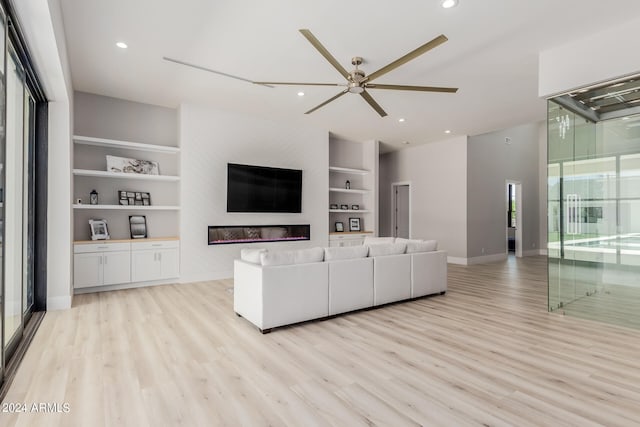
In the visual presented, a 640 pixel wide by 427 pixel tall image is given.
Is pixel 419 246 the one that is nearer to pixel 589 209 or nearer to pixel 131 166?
pixel 589 209

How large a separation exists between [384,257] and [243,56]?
2.91 meters

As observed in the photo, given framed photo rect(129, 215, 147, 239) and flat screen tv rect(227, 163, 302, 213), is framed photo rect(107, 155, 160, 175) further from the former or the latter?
flat screen tv rect(227, 163, 302, 213)

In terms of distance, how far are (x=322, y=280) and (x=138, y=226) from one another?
3.64 m

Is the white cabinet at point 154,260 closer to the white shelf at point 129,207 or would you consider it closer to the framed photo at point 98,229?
the framed photo at point 98,229

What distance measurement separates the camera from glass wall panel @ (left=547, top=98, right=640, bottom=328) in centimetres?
379

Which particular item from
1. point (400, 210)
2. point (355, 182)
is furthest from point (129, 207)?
point (400, 210)

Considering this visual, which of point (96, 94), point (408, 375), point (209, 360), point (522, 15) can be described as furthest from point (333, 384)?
point (96, 94)

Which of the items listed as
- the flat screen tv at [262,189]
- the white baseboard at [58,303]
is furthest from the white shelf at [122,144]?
the white baseboard at [58,303]

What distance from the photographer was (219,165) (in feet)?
19.6

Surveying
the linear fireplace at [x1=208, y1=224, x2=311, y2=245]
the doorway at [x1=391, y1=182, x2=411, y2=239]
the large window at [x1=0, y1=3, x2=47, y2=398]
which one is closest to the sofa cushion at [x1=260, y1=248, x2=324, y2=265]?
the large window at [x1=0, y1=3, x2=47, y2=398]

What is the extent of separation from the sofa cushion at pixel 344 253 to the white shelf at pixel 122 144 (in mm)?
3496

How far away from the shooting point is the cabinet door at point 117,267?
193 inches

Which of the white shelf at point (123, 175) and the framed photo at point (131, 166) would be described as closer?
the white shelf at point (123, 175)

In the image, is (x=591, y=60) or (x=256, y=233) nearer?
(x=591, y=60)
